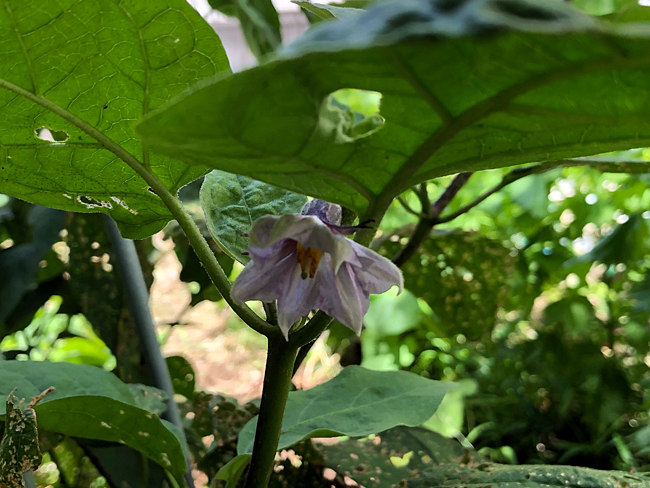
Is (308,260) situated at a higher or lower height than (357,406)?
higher

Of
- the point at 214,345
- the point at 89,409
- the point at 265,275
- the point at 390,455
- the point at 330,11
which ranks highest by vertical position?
the point at 330,11

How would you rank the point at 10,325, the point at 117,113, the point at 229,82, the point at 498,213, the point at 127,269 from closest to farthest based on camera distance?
the point at 229,82 < the point at 117,113 < the point at 127,269 < the point at 10,325 < the point at 498,213

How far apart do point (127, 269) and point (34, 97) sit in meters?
0.24

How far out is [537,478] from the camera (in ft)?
1.04

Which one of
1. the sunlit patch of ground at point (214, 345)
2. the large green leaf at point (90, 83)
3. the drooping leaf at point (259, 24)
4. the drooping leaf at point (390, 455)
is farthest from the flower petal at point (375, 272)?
the sunlit patch of ground at point (214, 345)

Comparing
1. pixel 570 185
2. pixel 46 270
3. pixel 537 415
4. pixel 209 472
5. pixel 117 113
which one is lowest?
pixel 537 415

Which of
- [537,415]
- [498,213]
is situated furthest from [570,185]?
[537,415]

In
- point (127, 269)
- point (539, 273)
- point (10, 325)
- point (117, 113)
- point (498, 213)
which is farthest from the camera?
point (498, 213)

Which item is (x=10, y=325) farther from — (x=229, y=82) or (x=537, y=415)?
(x=537, y=415)

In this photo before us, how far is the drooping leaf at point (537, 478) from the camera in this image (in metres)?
0.31

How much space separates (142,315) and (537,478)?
13.6 inches

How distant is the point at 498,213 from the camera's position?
1234mm

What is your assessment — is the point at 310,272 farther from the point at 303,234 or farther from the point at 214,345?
the point at 214,345

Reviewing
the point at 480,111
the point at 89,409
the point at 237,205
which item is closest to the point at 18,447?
the point at 89,409
